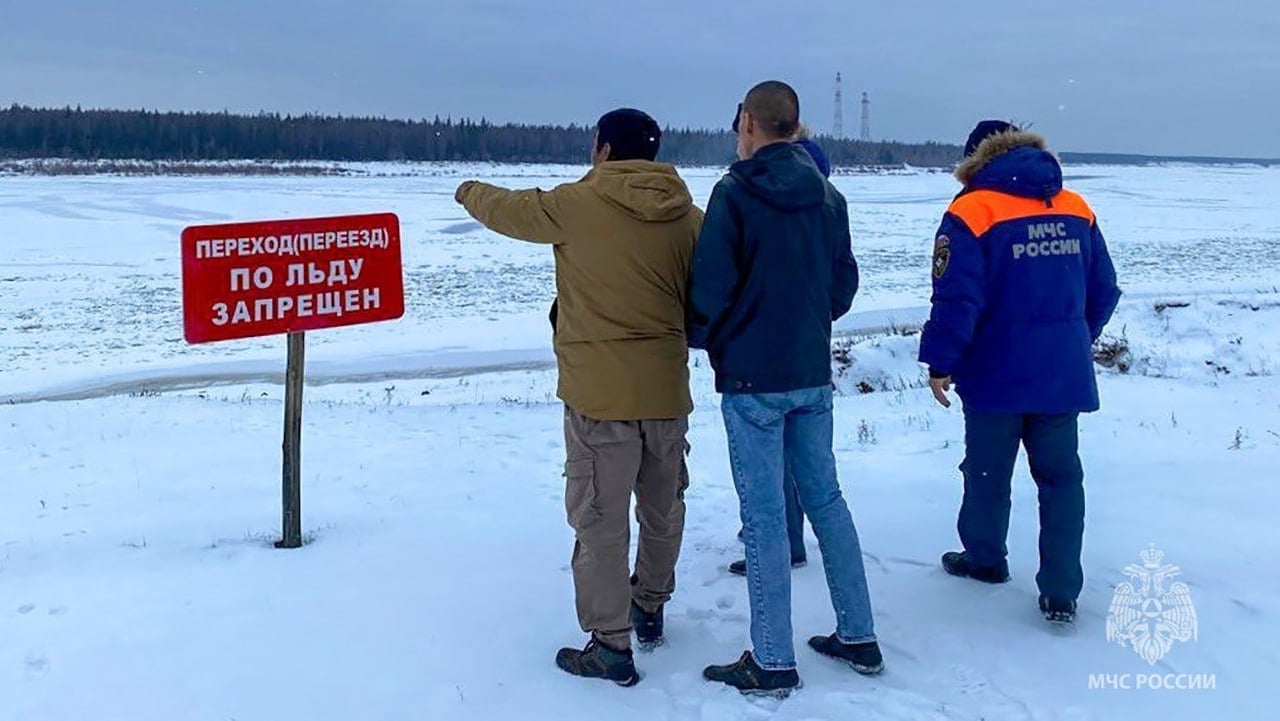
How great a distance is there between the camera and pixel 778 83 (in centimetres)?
325

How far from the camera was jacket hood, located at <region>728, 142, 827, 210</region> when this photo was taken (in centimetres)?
316

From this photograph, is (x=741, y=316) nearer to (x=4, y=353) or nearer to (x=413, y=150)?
(x=4, y=353)

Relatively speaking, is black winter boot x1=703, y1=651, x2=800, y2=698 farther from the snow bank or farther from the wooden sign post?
the snow bank

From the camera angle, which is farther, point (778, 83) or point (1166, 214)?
point (1166, 214)

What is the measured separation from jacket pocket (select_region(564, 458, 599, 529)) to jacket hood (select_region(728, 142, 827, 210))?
3.44 ft

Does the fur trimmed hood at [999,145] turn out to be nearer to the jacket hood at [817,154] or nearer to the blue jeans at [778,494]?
the jacket hood at [817,154]

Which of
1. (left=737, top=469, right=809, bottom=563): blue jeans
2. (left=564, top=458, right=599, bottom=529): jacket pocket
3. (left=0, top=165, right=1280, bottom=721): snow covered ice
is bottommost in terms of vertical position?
(left=0, top=165, right=1280, bottom=721): snow covered ice

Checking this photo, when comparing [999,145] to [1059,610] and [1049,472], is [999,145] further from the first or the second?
[1059,610]

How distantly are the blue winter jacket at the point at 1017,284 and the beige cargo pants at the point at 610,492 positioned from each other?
1.05 meters

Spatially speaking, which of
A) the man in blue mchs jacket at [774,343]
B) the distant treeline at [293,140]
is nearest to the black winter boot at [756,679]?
the man in blue mchs jacket at [774,343]

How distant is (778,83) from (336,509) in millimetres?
3492

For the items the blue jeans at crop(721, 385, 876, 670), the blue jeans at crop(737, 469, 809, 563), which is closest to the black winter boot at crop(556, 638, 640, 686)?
the blue jeans at crop(721, 385, 876, 670)

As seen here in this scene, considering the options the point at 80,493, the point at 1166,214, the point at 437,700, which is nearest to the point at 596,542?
the point at 437,700

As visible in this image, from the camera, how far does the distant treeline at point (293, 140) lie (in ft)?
322
